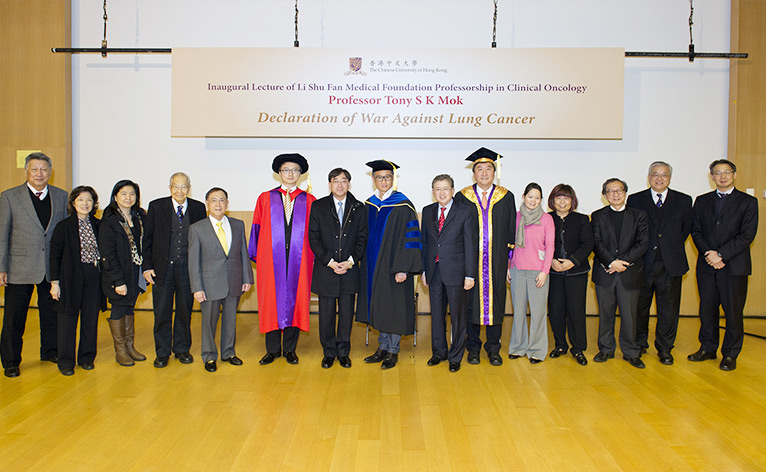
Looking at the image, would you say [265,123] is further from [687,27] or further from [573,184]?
[687,27]

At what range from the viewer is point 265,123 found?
18.7 ft

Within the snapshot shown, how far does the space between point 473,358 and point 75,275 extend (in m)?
3.06

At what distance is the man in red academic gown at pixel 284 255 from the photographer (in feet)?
13.2

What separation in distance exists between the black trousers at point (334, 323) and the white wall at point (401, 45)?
2.37 metres

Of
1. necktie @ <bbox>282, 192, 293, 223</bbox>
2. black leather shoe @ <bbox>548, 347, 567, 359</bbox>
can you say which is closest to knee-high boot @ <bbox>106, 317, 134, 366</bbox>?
necktie @ <bbox>282, 192, 293, 223</bbox>

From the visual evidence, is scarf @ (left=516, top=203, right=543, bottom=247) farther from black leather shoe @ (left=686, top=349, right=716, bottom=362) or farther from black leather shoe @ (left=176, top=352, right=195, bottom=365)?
black leather shoe @ (left=176, top=352, right=195, bottom=365)

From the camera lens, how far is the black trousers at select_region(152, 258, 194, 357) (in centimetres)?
393

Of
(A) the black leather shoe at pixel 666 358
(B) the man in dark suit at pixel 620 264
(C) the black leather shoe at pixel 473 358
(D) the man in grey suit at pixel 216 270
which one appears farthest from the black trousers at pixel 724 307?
(D) the man in grey suit at pixel 216 270

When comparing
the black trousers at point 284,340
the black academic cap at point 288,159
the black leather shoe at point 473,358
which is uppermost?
the black academic cap at point 288,159

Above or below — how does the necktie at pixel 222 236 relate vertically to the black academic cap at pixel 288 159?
below

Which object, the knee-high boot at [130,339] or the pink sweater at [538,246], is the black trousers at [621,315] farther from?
the knee-high boot at [130,339]

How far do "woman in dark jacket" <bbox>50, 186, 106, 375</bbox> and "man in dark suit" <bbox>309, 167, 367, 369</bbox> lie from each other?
1.61 m

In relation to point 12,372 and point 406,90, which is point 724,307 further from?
point 12,372

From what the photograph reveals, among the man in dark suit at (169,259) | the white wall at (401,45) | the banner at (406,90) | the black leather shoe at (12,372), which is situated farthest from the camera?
the white wall at (401,45)
